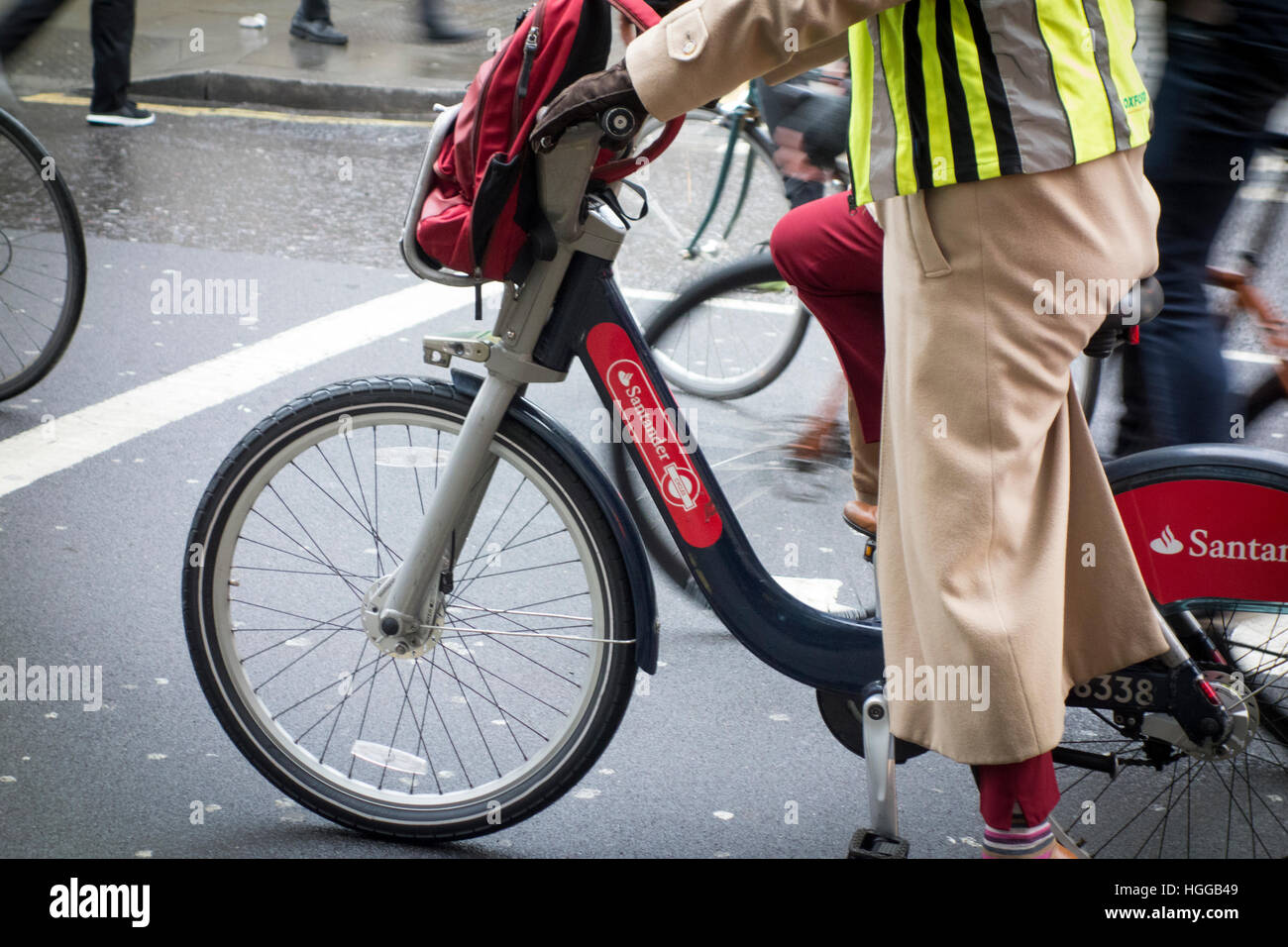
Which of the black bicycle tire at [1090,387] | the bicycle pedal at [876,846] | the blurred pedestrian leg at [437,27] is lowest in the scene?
the bicycle pedal at [876,846]

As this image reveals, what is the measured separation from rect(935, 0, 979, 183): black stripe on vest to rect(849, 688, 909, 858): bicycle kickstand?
899 millimetres

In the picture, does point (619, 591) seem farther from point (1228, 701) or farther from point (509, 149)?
point (1228, 701)

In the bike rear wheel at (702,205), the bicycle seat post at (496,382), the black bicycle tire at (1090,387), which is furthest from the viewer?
the bike rear wheel at (702,205)

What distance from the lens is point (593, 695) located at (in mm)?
2609

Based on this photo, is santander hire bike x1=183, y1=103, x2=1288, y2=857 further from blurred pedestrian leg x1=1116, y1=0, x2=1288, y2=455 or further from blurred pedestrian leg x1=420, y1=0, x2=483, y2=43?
blurred pedestrian leg x1=420, y1=0, x2=483, y2=43

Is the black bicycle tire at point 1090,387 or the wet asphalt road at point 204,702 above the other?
the black bicycle tire at point 1090,387

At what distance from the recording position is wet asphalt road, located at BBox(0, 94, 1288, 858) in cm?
282

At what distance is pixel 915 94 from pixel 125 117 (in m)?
7.37

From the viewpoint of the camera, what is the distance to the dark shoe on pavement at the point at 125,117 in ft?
27.2

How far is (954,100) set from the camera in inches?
77.6

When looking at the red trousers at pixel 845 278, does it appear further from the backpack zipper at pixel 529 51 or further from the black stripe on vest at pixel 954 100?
the backpack zipper at pixel 529 51

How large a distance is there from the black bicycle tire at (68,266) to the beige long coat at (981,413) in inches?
120

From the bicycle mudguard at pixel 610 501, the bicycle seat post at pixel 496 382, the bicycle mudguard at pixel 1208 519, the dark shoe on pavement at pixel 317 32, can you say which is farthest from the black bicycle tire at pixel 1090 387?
the dark shoe on pavement at pixel 317 32
